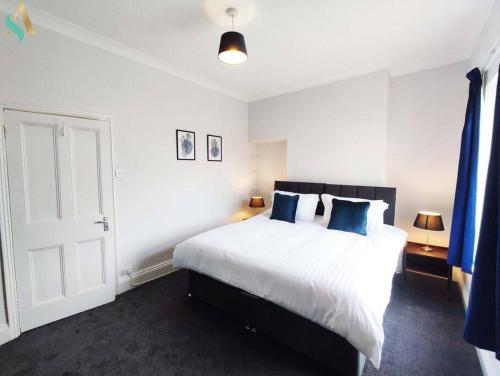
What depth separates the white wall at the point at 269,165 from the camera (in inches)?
175

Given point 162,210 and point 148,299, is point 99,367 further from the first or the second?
point 162,210

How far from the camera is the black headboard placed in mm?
3059

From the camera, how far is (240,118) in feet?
14.1

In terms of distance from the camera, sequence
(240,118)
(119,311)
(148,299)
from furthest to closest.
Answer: (240,118) → (148,299) → (119,311)

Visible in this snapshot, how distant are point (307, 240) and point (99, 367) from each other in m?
2.02

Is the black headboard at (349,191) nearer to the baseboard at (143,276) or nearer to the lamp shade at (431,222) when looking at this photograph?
the lamp shade at (431,222)

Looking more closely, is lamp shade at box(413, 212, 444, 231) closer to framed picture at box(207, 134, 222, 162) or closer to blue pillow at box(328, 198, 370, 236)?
blue pillow at box(328, 198, 370, 236)

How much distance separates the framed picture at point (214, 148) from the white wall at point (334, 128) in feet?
3.00

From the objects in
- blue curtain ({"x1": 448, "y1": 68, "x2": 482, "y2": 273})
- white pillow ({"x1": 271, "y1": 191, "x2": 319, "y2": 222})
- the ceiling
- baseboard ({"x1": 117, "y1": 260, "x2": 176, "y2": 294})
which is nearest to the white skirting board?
blue curtain ({"x1": 448, "y1": 68, "x2": 482, "y2": 273})

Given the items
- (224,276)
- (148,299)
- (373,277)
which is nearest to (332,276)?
(373,277)

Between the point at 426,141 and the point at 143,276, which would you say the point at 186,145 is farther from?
the point at 426,141

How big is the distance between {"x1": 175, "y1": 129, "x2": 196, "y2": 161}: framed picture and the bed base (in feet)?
5.50

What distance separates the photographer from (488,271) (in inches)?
45.5

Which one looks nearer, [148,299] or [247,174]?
[148,299]
